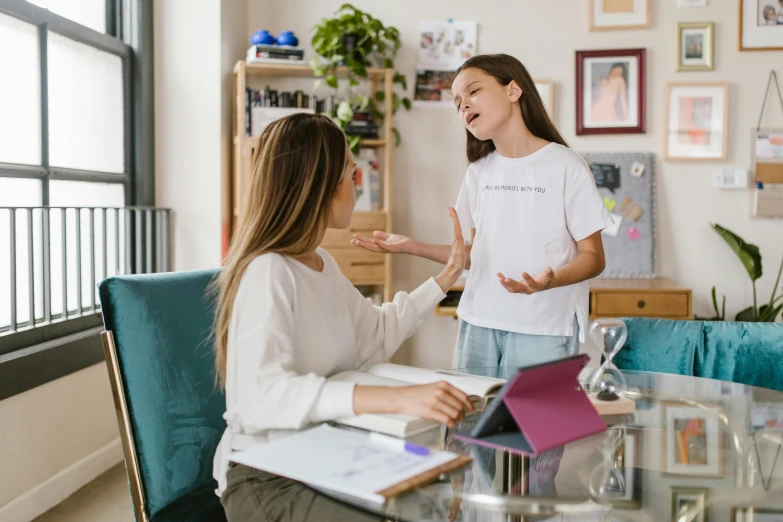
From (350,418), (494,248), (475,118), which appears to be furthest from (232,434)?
(475,118)

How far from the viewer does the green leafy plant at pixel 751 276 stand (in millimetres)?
3752

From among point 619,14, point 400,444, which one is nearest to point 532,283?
point 400,444

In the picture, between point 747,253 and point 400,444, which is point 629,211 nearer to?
point 747,253

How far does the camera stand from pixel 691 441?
4.39ft

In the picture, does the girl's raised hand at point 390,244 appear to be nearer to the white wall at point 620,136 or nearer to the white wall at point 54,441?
the white wall at point 54,441

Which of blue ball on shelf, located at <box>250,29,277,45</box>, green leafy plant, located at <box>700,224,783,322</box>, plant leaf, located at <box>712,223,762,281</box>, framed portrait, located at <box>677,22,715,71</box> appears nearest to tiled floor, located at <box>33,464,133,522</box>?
blue ball on shelf, located at <box>250,29,277,45</box>

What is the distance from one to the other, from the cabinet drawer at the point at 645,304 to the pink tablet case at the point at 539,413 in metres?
2.40

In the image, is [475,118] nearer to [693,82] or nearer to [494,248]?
[494,248]

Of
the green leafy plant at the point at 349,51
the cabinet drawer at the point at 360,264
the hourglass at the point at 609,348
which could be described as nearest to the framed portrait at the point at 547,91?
the green leafy plant at the point at 349,51

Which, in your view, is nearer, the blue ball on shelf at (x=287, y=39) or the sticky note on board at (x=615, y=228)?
the blue ball on shelf at (x=287, y=39)

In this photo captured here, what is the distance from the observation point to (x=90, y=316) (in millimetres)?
3174

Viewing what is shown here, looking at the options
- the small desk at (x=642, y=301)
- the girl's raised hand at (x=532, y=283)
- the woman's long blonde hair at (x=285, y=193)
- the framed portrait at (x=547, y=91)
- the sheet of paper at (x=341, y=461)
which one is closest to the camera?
the sheet of paper at (x=341, y=461)

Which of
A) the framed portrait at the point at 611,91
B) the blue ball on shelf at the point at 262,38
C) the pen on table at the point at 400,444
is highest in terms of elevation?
the blue ball on shelf at the point at 262,38

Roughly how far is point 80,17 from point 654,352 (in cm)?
267
